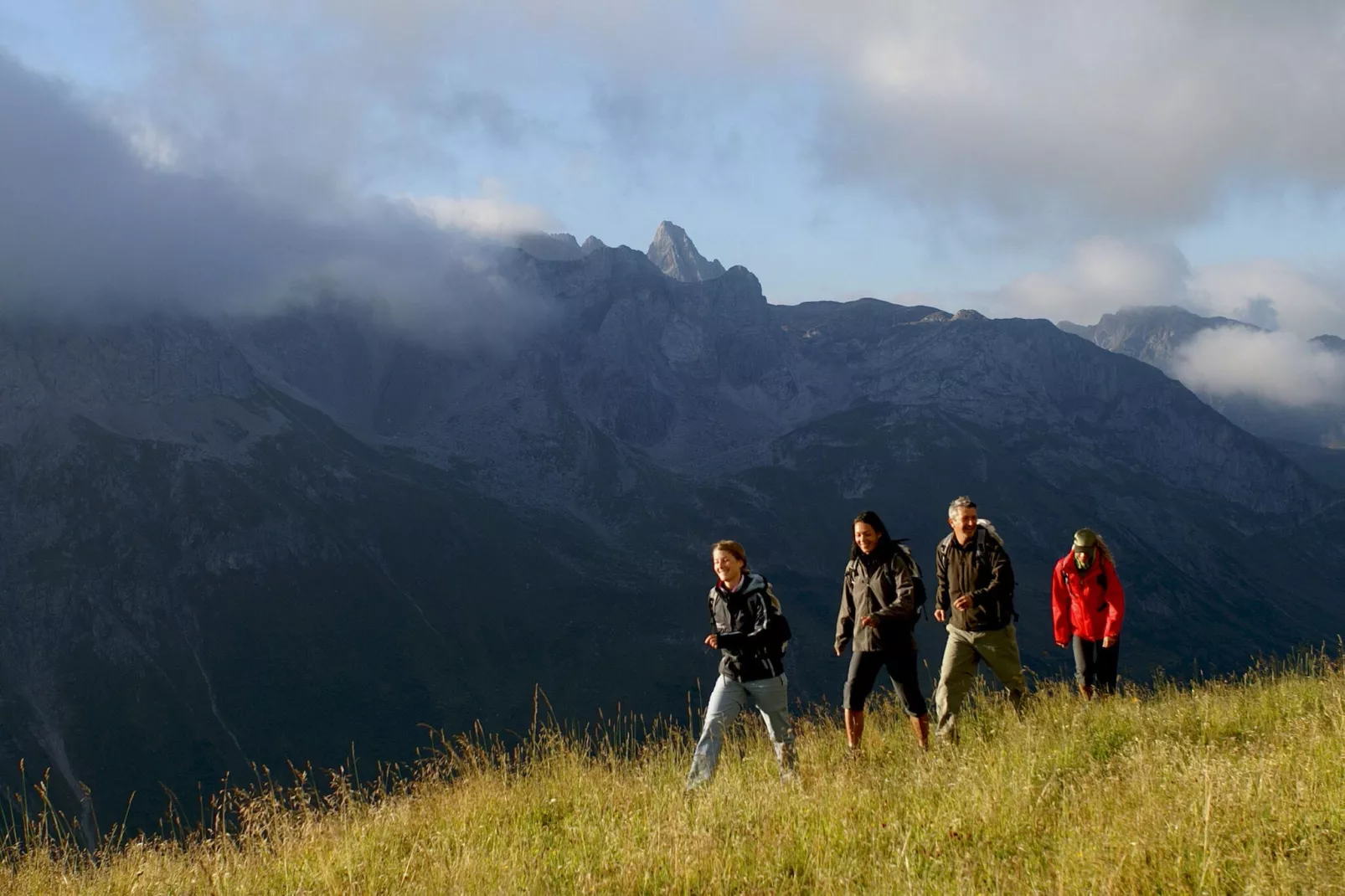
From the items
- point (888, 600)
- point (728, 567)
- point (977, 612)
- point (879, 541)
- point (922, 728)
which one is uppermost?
point (879, 541)

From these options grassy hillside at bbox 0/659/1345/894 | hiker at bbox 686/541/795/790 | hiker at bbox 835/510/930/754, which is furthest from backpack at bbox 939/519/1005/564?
hiker at bbox 686/541/795/790

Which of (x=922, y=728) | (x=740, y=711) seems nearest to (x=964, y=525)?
(x=922, y=728)

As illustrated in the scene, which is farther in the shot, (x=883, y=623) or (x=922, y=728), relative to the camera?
(x=883, y=623)

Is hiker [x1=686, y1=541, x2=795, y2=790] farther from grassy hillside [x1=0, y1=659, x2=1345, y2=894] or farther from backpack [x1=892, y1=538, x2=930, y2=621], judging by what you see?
backpack [x1=892, y1=538, x2=930, y2=621]

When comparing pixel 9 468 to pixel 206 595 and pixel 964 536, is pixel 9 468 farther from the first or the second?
pixel 964 536

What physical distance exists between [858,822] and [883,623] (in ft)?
10.7

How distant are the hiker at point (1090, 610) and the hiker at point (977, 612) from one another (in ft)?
4.79

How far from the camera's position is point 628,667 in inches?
6919

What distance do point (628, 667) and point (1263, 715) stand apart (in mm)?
173468

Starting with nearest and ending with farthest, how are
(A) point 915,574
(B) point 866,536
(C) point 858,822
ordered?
(C) point 858,822, (A) point 915,574, (B) point 866,536

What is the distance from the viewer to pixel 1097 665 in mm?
10336

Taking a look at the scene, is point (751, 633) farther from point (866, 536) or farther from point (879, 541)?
point (879, 541)

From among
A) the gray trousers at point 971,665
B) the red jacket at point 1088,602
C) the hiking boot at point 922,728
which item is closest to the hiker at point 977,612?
the gray trousers at point 971,665

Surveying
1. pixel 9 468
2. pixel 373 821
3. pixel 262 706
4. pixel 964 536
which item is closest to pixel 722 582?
pixel 964 536
